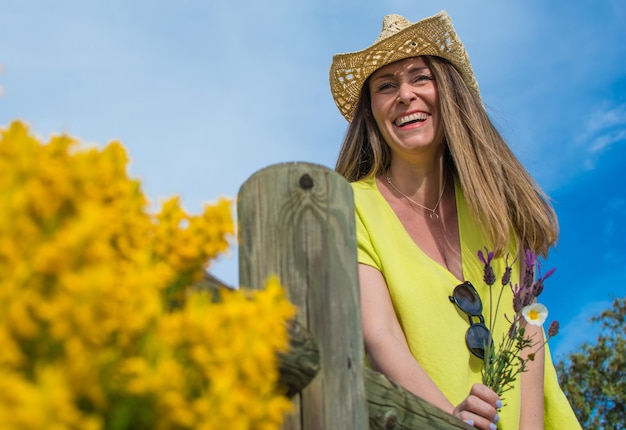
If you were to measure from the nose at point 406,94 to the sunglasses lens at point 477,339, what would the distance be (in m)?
1.14

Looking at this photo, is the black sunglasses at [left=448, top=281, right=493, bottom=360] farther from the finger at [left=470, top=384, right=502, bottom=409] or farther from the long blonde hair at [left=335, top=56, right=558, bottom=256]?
the finger at [left=470, top=384, right=502, bottom=409]

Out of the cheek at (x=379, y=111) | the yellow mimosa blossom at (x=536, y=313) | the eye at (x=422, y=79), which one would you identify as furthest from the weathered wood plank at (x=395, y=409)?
the eye at (x=422, y=79)

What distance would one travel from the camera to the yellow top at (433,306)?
10.4ft

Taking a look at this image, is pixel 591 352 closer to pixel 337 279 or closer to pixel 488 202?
pixel 488 202

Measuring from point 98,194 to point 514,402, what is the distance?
275cm

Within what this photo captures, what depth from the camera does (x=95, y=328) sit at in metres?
0.76

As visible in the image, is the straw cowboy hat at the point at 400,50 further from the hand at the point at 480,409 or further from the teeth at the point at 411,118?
the hand at the point at 480,409

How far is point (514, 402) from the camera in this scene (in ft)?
10.6

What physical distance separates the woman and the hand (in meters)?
Result: 0.52

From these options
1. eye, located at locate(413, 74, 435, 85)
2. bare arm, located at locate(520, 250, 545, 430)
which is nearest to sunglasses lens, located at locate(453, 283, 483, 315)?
bare arm, located at locate(520, 250, 545, 430)

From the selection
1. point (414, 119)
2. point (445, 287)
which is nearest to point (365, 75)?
point (414, 119)

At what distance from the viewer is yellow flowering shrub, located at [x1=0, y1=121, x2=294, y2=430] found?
75 cm

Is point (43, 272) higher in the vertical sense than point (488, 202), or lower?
lower

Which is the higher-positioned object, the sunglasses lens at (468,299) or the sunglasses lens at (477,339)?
the sunglasses lens at (468,299)
